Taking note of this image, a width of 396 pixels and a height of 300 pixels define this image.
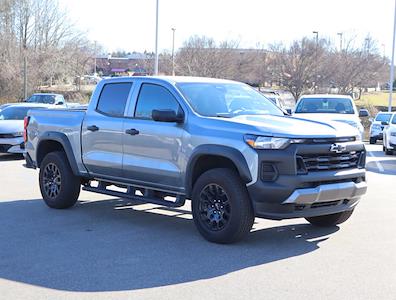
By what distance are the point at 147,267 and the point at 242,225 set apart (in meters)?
1.24

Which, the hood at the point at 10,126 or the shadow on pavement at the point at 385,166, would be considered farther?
the hood at the point at 10,126

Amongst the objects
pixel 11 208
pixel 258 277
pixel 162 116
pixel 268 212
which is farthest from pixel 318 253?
pixel 11 208

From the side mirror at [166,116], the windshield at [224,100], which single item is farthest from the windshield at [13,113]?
the side mirror at [166,116]

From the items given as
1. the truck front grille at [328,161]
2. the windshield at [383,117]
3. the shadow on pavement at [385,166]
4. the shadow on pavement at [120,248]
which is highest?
the windshield at [383,117]

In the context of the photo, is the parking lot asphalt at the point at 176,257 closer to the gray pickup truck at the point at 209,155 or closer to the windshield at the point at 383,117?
the gray pickup truck at the point at 209,155


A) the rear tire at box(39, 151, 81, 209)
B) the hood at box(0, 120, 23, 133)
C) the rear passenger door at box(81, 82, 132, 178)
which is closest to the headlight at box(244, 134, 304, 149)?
the rear passenger door at box(81, 82, 132, 178)

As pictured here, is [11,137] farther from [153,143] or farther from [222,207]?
[222,207]

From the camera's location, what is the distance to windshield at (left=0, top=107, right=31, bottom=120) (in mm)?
17172

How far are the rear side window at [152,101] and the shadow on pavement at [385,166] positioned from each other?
840cm

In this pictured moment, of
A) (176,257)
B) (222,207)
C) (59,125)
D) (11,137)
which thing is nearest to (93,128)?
(59,125)

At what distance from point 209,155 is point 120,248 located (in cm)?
146

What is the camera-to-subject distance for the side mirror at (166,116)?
733 centimetres

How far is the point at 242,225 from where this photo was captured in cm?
672

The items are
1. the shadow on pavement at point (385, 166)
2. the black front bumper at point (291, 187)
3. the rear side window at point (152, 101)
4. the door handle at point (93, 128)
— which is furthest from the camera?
the shadow on pavement at point (385, 166)
